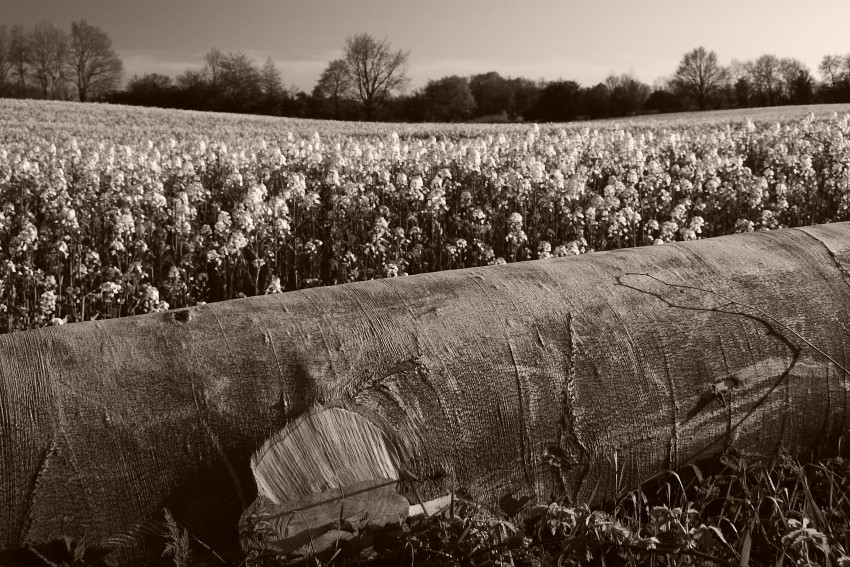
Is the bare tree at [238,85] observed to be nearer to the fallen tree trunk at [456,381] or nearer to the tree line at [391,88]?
the tree line at [391,88]

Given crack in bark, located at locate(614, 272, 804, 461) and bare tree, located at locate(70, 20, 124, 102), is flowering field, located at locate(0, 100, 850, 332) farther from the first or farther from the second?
bare tree, located at locate(70, 20, 124, 102)

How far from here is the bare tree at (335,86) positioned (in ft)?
229

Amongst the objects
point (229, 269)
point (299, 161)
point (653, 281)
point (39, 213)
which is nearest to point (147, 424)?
point (653, 281)

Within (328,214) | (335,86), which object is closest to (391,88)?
(335,86)

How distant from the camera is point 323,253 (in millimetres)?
6441

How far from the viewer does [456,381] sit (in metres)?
2.04

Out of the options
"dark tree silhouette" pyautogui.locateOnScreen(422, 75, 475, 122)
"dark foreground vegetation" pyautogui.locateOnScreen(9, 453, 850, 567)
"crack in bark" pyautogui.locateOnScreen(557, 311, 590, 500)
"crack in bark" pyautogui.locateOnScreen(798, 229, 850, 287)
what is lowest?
"dark foreground vegetation" pyautogui.locateOnScreen(9, 453, 850, 567)

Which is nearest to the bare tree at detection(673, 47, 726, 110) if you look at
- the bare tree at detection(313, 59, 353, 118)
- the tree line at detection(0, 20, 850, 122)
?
the tree line at detection(0, 20, 850, 122)

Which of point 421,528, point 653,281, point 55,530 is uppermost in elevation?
point 653,281

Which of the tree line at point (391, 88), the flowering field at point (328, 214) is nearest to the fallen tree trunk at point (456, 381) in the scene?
the flowering field at point (328, 214)

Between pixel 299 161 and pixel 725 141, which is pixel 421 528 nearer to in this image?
pixel 299 161

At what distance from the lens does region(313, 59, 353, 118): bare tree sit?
2753 inches

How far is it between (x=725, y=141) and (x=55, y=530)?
1028 cm

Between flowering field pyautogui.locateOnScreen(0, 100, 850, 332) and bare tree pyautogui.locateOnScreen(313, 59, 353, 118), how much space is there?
→ 59.5 meters
